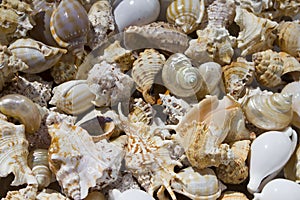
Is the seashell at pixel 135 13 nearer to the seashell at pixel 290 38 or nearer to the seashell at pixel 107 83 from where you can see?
the seashell at pixel 107 83

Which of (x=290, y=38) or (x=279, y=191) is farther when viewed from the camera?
(x=290, y=38)

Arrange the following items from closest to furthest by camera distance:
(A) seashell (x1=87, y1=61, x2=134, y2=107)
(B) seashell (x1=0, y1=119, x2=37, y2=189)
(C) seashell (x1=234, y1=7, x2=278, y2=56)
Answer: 1. (B) seashell (x1=0, y1=119, x2=37, y2=189)
2. (A) seashell (x1=87, y1=61, x2=134, y2=107)
3. (C) seashell (x1=234, y1=7, x2=278, y2=56)

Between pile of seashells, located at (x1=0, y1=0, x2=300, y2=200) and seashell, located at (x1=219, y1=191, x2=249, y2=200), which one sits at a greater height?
pile of seashells, located at (x1=0, y1=0, x2=300, y2=200)

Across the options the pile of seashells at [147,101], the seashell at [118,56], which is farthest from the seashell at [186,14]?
the seashell at [118,56]

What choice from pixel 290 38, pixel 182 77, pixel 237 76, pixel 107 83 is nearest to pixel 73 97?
pixel 107 83

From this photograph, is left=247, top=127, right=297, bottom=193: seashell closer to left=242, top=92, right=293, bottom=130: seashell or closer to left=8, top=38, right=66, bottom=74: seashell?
left=242, top=92, right=293, bottom=130: seashell

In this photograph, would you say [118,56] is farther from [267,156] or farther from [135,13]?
[267,156]

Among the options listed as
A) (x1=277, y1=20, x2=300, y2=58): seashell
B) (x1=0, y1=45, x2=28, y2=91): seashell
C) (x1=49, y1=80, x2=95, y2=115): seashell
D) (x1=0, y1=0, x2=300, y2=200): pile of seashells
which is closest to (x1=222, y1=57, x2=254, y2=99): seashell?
(x1=0, y1=0, x2=300, y2=200): pile of seashells

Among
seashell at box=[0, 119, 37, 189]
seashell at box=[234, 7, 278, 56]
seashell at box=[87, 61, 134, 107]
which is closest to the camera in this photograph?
seashell at box=[0, 119, 37, 189]
